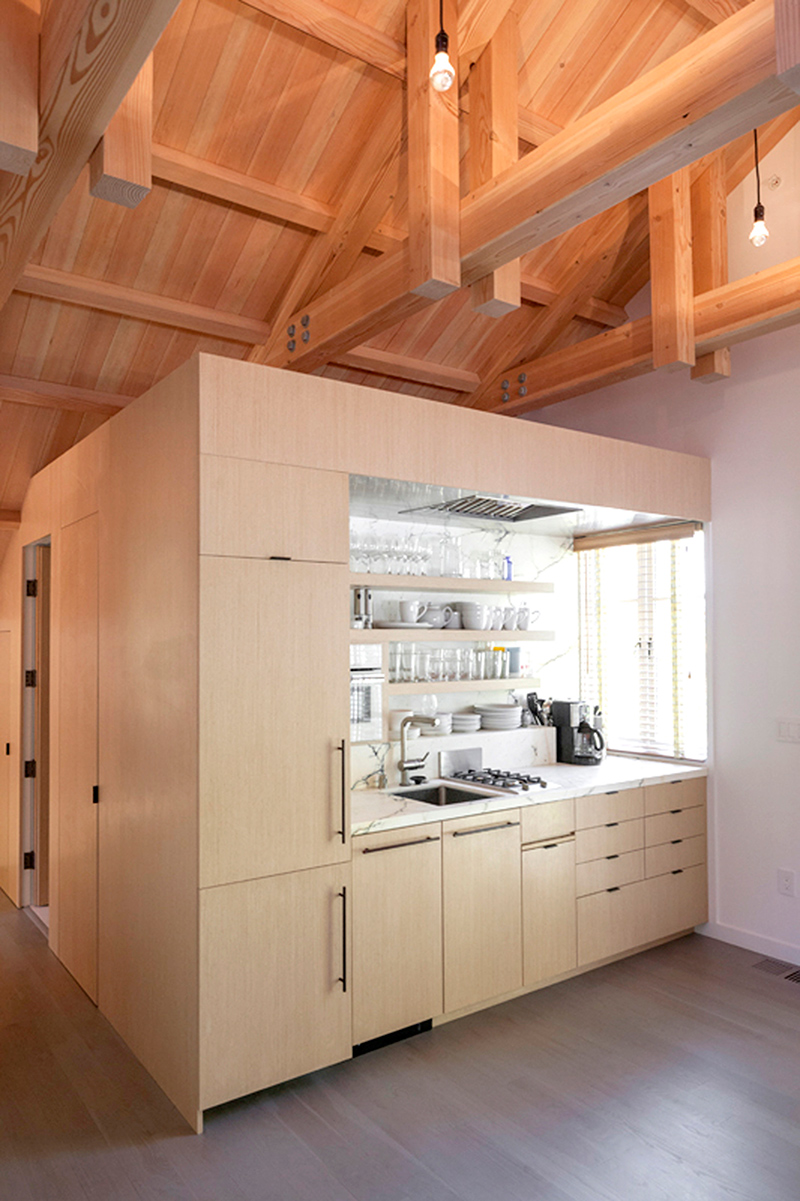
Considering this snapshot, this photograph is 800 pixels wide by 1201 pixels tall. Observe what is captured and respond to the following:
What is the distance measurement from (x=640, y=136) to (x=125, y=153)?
147 cm

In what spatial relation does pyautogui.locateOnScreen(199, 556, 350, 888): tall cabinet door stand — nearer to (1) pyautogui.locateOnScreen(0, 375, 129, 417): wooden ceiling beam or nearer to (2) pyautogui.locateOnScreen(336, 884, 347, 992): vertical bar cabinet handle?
(2) pyautogui.locateOnScreen(336, 884, 347, 992): vertical bar cabinet handle

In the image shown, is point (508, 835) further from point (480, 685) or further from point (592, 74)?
point (592, 74)

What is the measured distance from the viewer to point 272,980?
9.43 ft

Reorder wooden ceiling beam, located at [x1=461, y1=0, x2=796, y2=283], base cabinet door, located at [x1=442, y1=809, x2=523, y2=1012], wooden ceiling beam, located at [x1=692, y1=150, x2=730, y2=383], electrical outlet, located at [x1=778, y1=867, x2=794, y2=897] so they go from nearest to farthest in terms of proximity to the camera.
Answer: wooden ceiling beam, located at [x1=461, y1=0, x2=796, y2=283] → base cabinet door, located at [x1=442, y1=809, x2=523, y2=1012] → electrical outlet, located at [x1=778, y1=867, x2=794, y2=897] → wooden ceiling beam, located at [x1=692, y1=150, x2=730, y2=383]

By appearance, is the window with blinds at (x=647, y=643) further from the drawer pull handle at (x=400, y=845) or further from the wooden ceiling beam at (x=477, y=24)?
the wooden ceiling beam at (x=477, y=24)

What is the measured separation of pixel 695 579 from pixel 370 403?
2.40 metres

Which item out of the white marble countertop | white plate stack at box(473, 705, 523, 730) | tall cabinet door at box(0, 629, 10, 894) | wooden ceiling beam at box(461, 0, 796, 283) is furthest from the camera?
tall cabinet door at box(0, 629, 10, 894)

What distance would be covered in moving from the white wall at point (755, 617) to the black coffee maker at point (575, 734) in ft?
2.07

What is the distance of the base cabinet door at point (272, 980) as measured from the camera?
8.99 ft

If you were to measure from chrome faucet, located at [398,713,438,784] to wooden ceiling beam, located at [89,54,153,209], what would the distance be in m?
2.56

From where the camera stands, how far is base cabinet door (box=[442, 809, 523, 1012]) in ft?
11.2

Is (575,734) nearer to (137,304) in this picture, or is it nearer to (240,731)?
(240,731)

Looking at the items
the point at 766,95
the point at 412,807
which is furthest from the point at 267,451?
Answer: the point at 766,95

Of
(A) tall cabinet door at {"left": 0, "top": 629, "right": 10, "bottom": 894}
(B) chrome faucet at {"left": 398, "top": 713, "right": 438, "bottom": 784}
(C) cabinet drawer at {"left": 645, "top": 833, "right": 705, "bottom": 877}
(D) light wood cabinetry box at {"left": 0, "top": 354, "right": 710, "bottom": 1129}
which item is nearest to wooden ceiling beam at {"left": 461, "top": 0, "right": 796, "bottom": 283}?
(D) light wood cabinetry box at {"left": 0, "top": 354, "right": 710, "bottom": 1129}
